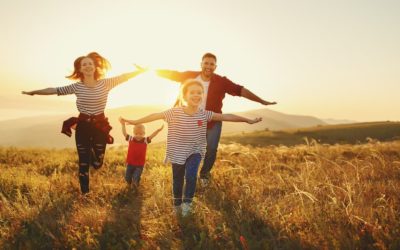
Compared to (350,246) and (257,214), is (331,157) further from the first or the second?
(350,246)

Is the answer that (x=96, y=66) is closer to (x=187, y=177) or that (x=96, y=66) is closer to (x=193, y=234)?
(x=187, y=177)

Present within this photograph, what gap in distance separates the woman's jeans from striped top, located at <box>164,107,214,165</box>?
175cm

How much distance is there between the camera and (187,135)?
602cm

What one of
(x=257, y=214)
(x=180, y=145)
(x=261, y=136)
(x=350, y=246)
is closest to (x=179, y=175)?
(x=180, y=145)

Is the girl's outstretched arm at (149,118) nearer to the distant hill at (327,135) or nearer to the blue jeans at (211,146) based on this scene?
the blue jeans at (211,146)

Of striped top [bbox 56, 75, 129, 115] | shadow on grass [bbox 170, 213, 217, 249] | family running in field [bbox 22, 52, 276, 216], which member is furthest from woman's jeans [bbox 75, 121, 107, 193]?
shadow on grass [bbox 170, 213, 217, 249]

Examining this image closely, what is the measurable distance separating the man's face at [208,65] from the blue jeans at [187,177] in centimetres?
247

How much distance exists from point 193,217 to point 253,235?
3.02 feet

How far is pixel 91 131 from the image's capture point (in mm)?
7137

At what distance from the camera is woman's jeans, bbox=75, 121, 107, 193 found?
7094 mm

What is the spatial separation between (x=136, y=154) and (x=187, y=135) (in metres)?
2.58

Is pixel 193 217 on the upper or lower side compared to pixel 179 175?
lower

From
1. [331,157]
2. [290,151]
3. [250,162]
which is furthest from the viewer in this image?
[290,151]

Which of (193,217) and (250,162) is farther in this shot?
(250,162)
